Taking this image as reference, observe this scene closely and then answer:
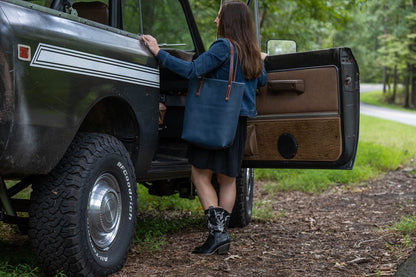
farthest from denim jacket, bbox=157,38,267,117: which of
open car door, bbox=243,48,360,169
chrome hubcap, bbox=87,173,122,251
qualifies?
chrome hubcap, bbox=87,173,122,251

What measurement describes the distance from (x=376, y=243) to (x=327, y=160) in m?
0.78

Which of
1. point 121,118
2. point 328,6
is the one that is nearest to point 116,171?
point 121,118

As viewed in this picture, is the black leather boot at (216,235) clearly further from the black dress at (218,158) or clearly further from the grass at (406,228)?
the grass at (406,228)

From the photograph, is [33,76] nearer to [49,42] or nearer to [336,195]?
[49,42]

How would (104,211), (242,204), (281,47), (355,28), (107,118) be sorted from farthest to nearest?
1. (355,28)
2. (242,204)
3. (281,47)
4. (107,118)
5. (104,211)

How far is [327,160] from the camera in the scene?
3926mm

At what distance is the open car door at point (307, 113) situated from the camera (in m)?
3.82

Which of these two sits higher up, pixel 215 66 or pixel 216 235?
pixel 215 66

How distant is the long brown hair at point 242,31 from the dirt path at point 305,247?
126 cm

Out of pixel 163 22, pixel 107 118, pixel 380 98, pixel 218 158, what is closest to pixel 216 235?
pixel 218 158

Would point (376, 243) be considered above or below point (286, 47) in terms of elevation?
below

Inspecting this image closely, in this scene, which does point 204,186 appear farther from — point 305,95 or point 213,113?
point 305,95

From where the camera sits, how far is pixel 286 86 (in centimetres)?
396

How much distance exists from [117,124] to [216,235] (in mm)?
1035
